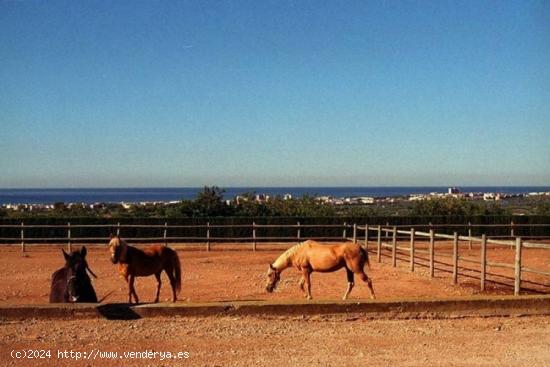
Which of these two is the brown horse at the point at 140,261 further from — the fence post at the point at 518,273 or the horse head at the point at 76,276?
the fence post at the point at 518,273

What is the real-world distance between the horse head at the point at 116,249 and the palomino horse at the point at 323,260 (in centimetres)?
267

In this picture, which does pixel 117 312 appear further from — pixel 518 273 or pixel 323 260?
pixel 518 273

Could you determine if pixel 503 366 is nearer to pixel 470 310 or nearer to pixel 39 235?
pixel 470 310

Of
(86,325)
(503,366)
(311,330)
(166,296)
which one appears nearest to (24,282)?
(166,296)

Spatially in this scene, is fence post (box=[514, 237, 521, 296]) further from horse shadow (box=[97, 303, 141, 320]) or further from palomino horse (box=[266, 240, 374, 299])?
horse shadow (box=[97, 303, 141, 320])

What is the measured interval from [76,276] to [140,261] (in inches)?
48.0

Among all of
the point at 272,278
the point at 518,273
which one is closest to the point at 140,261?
the point at 272,278

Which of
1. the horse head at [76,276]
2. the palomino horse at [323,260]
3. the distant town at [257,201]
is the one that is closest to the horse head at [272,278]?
the palomino horse at [323,260]

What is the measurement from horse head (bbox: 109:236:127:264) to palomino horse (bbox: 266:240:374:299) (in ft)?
8.77

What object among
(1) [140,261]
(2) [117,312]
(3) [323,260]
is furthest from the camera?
(3) [323,260]

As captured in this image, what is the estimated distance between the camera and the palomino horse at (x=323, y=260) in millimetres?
9609

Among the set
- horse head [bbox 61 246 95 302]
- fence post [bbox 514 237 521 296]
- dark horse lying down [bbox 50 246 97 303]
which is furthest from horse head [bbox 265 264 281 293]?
fence post [bbox 514 237 521 296]

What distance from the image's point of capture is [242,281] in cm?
1321

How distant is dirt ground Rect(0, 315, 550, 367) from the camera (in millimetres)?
5402
